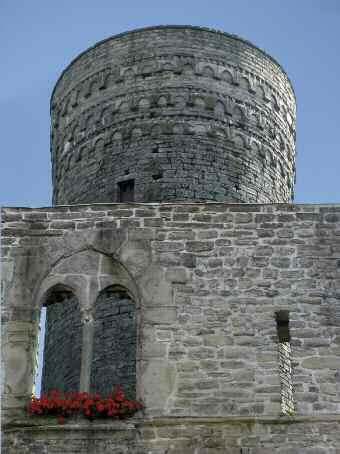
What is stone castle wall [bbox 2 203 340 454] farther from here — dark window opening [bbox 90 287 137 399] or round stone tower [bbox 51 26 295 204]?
round stone tower [bbox 51 26 295 204]

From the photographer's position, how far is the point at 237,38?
19.0m

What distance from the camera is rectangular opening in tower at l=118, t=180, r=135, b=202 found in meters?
17.5

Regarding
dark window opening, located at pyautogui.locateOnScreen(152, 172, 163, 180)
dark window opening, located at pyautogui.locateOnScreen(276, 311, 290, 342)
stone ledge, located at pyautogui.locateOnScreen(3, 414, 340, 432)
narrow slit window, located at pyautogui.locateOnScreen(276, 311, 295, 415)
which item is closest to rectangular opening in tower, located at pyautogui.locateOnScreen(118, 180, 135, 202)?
dark window opening, located at pyautogui.locateOnScreen(152, 172, 163, 180)

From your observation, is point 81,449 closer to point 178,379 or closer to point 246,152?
point 178,379

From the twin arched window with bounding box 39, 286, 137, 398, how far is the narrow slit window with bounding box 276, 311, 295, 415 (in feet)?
7.48

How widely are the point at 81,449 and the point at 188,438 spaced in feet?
4.13

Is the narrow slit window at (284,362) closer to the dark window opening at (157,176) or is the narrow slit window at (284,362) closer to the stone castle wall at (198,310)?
the stone castle wall at (198,310)

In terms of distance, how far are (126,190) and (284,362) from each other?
13.6 feet

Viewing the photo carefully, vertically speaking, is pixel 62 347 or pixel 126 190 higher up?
pixel 126 190

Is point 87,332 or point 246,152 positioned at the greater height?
point 246,152

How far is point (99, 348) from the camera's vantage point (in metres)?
15.9

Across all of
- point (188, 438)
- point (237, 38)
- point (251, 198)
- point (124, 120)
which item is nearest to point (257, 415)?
point (188, 438)

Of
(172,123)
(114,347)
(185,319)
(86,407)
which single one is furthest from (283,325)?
(172,123)

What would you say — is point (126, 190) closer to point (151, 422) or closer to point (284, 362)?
point (284, 362)
